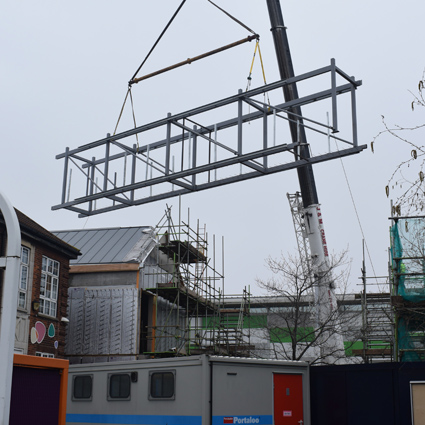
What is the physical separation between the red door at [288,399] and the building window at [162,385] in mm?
2339

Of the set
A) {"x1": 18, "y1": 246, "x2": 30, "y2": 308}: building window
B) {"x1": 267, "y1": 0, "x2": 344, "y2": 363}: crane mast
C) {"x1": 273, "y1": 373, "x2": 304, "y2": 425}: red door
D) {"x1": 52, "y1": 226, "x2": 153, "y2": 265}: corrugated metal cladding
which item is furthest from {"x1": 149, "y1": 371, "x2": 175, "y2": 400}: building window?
{"x1": 52, "y1": 226, "x2": 153, "y2": 265}: corrugated metal cladding

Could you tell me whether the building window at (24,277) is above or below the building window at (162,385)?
above

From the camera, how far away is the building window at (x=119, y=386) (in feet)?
45.9

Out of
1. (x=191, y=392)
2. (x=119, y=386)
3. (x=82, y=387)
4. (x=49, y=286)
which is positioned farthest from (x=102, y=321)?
(x=191, y=392)

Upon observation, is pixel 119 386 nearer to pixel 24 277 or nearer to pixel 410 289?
pixel 410 289

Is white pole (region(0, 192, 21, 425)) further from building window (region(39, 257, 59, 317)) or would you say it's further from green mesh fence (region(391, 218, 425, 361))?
building window (region(39, 257, 59, 317))

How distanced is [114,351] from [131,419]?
39.3ft

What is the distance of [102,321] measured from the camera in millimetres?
25828

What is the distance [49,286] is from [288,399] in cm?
1179

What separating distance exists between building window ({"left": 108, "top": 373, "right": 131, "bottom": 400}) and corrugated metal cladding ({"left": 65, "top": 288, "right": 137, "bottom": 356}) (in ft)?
36.1

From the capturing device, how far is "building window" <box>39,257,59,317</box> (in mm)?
22703

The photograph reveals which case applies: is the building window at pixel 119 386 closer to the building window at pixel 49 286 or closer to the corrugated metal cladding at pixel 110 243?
the building window at pixel 49 286

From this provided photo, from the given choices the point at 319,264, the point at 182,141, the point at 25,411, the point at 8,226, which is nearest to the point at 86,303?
the point at 319,264

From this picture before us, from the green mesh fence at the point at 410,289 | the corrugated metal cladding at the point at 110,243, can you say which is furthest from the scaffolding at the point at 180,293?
the green mesh fence at the point at 410,289
